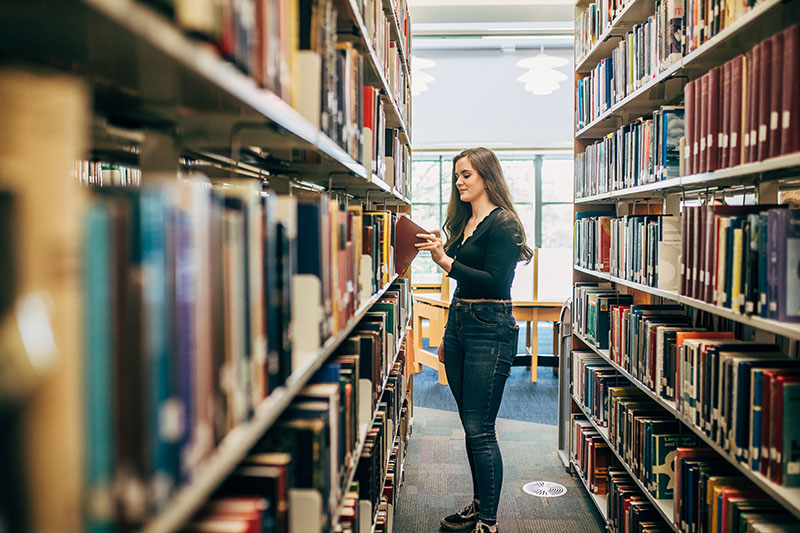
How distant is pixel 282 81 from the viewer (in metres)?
0.96

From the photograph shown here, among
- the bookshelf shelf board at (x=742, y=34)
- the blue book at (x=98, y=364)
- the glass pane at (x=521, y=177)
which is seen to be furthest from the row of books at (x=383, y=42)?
the glass pane at (x=521, y=177)

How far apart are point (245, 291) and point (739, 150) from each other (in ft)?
4.57

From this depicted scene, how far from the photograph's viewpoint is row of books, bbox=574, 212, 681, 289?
2.17 metres

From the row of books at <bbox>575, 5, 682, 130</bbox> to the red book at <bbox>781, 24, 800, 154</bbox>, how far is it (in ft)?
2.64

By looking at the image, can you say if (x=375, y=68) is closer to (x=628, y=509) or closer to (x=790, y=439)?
(x=790, y=439)

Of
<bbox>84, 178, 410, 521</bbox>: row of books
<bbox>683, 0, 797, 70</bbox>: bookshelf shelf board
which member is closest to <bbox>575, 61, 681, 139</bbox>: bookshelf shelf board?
<bbox>683, 0, 797, 70</bbox>: bookshelf shelf board

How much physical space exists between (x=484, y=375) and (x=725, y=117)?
125 centimetres

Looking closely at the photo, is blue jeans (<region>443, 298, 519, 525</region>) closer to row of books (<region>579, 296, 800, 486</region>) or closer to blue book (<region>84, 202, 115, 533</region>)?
row of books (<region>579, 296, 800, 486</region>)

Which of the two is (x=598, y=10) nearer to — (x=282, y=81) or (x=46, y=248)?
(x=282, y=81)

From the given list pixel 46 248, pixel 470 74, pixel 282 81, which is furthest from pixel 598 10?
pixel 470 74

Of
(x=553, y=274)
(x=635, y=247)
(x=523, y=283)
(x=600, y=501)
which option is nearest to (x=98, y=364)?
(x=635, y=247)

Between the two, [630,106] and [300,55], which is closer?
[300,55]

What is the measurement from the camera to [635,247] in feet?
8.07

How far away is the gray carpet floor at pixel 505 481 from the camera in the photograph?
2895mm
